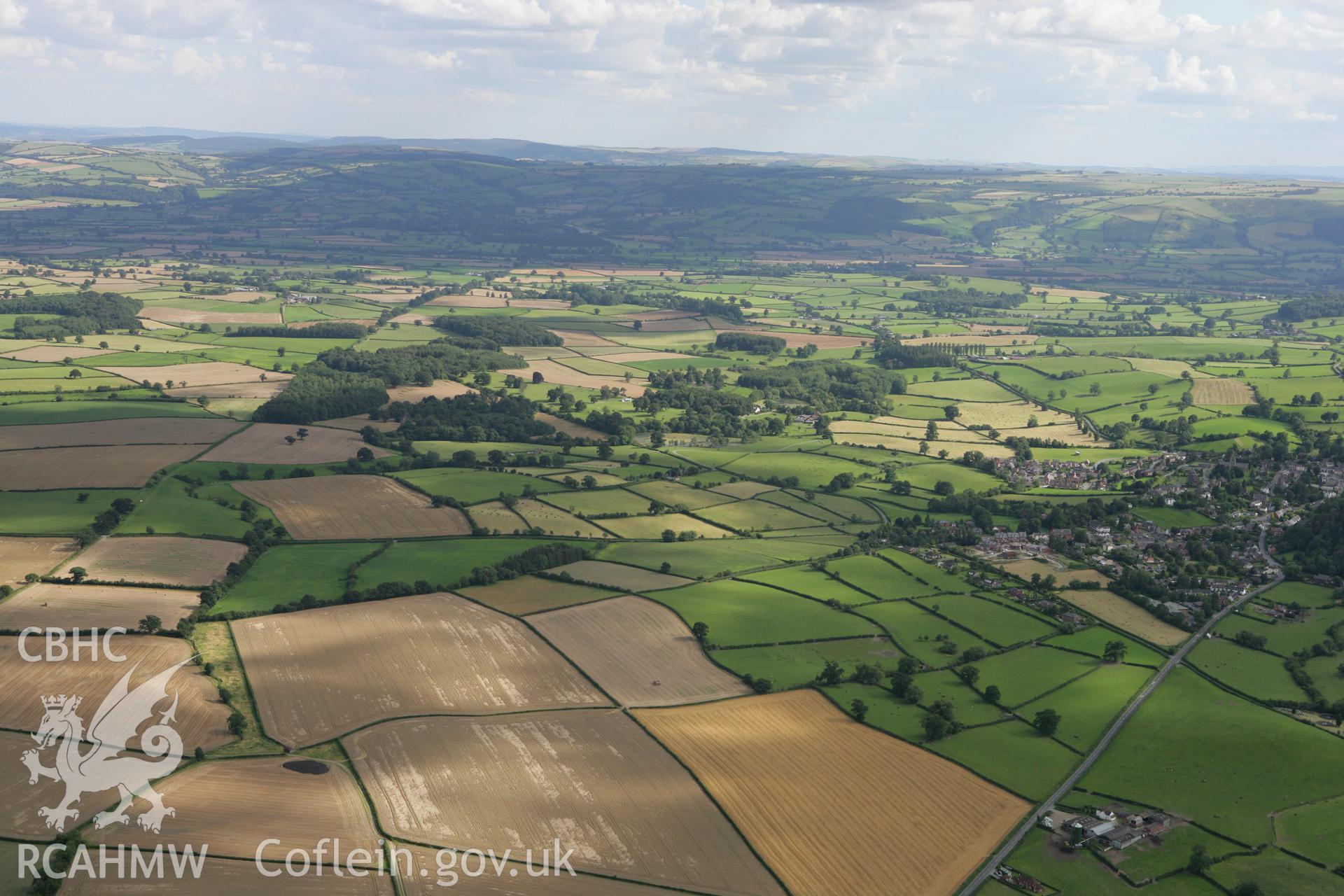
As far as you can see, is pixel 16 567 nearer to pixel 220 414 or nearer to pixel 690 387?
pixel 220 414

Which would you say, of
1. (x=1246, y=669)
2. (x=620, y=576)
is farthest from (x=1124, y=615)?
(x=620, y=576)

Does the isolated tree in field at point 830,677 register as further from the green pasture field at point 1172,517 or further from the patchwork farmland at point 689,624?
the green pasture field at point 1172,517

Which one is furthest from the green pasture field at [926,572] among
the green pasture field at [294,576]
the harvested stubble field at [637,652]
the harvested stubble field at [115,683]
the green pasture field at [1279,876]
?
the harvested stubble field at [115,683]

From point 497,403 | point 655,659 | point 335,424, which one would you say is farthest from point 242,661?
point 497,403

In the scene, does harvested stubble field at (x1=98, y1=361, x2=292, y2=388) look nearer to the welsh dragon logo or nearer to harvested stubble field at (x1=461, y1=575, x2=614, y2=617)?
harvested stubble field at (x1=461, y1=575, x2=614, y2=617)

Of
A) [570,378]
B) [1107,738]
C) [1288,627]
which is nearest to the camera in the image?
[1107,738]

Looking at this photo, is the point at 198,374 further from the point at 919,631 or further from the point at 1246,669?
the point at 1246,669

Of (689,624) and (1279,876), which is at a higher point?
(1279,876)
